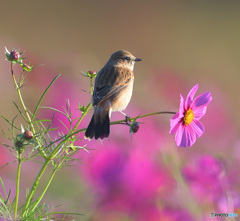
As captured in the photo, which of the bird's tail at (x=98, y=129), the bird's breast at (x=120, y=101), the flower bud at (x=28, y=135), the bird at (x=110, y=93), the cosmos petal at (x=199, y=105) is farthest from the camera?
the bird's breast at (x=120, y=101)

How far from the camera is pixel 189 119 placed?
1.14 metres

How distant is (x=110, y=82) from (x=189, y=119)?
0.64 meters

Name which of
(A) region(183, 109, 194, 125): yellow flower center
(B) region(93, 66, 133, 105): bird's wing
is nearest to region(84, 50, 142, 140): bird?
(B) region(93, 66, 133, 105): bird's wing

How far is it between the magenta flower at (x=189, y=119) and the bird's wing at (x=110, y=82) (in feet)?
1.46

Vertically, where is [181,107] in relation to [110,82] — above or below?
below

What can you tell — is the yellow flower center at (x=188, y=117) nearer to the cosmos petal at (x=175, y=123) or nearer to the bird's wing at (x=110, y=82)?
the cosmos petal at (x=175, y=123)

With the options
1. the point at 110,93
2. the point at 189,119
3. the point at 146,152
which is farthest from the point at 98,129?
the point at 110,93

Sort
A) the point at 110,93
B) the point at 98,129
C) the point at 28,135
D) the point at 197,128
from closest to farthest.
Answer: the point at 28,135 → the point at 197,128 → the point at 98,129 → the point at 110,93

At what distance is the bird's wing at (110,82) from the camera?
1.62m

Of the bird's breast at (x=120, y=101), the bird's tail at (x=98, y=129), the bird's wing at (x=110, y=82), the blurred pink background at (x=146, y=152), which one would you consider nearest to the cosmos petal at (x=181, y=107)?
the blurred pink background at (x=146, y=152)

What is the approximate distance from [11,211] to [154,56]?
13.7 ft

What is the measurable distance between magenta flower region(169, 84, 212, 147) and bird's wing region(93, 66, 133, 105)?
45cm

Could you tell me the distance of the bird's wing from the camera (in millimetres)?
1625

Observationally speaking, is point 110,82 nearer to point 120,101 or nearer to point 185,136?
point 120,101
